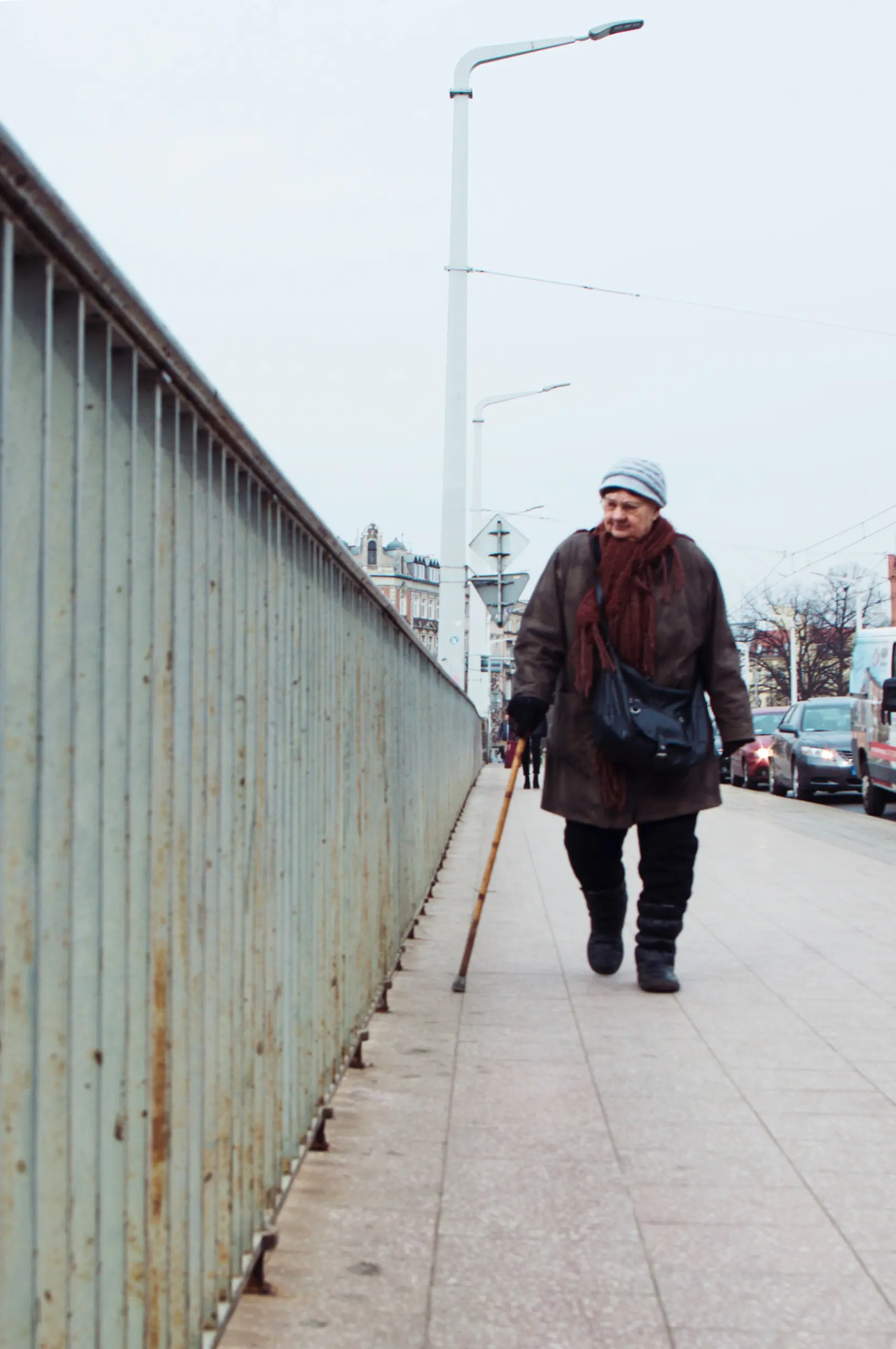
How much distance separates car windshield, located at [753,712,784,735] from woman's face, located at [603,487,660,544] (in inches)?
994

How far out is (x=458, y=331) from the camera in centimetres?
1848

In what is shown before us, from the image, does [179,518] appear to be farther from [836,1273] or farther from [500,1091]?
[500,1091]

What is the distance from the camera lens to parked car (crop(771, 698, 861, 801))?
23.9m

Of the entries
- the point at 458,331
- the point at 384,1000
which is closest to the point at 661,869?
the point at 384,1000

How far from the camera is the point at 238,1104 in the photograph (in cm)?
271

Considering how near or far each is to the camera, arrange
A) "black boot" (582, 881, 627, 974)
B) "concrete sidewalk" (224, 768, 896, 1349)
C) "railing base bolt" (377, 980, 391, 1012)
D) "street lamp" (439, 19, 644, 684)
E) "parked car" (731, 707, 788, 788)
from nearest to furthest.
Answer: "concrete sidewalk" (224, 768, 896, 1349)
"railing base bolt" (377, 980, 391, 1012)
"black boot" (582, 881, 627, 974)
"street lamp" (439, 19, 644, 684)
"parked car" (731, 707, 788, 788)

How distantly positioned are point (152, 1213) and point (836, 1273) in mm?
1514

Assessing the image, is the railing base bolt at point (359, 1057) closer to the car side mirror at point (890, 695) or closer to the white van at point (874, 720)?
the car side mirror at point (890, 695)

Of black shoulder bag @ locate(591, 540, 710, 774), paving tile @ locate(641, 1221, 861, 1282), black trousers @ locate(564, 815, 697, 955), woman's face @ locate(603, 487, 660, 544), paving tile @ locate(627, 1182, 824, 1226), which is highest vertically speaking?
woman's face @ locate(603, 487, 660, 544)

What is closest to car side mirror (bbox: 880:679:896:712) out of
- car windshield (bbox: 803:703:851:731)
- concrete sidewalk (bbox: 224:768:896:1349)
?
car windshield (bbox: 803:703:851:731)

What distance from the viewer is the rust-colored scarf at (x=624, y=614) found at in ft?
19.1

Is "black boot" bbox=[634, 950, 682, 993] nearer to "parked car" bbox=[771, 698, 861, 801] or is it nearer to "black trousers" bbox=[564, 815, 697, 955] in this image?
"black trousers" bbox=[564, 815, 697, 955]

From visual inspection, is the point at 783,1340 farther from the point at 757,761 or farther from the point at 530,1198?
the point at 757,761

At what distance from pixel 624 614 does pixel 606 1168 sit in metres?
2.58
